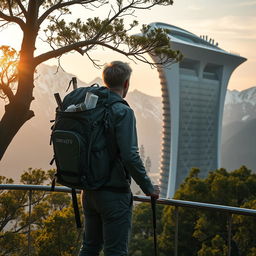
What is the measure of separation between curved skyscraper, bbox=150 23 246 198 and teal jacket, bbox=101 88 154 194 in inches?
2745

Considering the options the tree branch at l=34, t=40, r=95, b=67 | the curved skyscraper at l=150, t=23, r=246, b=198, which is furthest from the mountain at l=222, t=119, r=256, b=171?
the tree branch at l=34, t=40, r=95, b=67

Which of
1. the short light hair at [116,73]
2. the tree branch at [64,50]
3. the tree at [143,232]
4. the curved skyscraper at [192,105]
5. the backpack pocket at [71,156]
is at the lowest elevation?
the tree at [143,232]

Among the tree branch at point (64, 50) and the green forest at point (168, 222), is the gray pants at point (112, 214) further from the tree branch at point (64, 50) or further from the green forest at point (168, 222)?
the green forest at point (168, 222)

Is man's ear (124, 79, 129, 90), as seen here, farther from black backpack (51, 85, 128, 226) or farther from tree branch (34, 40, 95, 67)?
tree branch (34, 40, 95, 67)

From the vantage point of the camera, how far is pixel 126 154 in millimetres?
2316

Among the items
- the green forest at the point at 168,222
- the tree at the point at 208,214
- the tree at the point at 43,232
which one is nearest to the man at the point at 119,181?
the green forest at the point at 168,222

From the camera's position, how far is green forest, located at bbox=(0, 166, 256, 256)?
11.3m

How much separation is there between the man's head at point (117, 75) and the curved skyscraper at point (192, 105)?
69.5 metres

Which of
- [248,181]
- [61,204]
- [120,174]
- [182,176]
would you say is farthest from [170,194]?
[120,174]

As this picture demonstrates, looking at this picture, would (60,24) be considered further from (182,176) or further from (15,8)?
(182,176)

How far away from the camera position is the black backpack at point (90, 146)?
2410 millimetres

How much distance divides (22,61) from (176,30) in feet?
231

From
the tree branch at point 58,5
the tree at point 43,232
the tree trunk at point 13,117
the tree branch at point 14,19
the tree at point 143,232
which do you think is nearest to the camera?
the tree trunk at point 13,117

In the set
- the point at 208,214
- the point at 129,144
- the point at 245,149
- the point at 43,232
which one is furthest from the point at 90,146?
the point at 245,149
